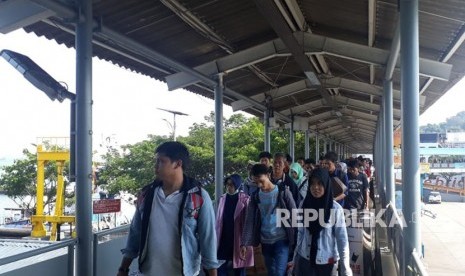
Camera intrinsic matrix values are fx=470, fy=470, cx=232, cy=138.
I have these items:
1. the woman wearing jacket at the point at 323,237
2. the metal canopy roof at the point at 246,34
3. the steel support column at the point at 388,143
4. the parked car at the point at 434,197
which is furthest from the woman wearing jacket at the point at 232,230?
the parked car at the point at 434,197

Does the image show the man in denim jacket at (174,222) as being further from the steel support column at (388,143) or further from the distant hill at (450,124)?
the distant hill at (450,124)

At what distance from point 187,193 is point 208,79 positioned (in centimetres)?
488

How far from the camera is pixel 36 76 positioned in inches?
162

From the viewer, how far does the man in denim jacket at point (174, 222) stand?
2557 millimetres

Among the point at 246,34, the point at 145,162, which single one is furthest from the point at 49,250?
the point at 145,162

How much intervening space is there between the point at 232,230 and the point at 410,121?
1914 millimetres

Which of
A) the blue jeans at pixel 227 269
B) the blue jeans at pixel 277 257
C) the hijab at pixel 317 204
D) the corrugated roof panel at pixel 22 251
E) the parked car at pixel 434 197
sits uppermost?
the hijab at pixel 317 204

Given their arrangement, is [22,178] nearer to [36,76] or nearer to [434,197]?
[434,197]

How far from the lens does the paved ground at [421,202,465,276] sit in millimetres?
9344

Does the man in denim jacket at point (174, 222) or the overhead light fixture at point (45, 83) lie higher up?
the overhead light fixture at point (45, 83)

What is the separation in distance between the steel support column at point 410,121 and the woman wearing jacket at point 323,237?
681 mm

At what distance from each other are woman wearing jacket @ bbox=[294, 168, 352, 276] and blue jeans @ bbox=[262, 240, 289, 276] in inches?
15.6

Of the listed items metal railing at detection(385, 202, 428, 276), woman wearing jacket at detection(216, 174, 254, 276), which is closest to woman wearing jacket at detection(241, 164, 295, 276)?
woman wearing jacket at detection(216, 174, 254, 276)

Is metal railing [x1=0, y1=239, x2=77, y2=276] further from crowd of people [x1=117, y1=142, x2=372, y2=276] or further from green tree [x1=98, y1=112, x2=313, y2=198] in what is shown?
green tree [x1=98, y1=112, x2=313, y2=198]
